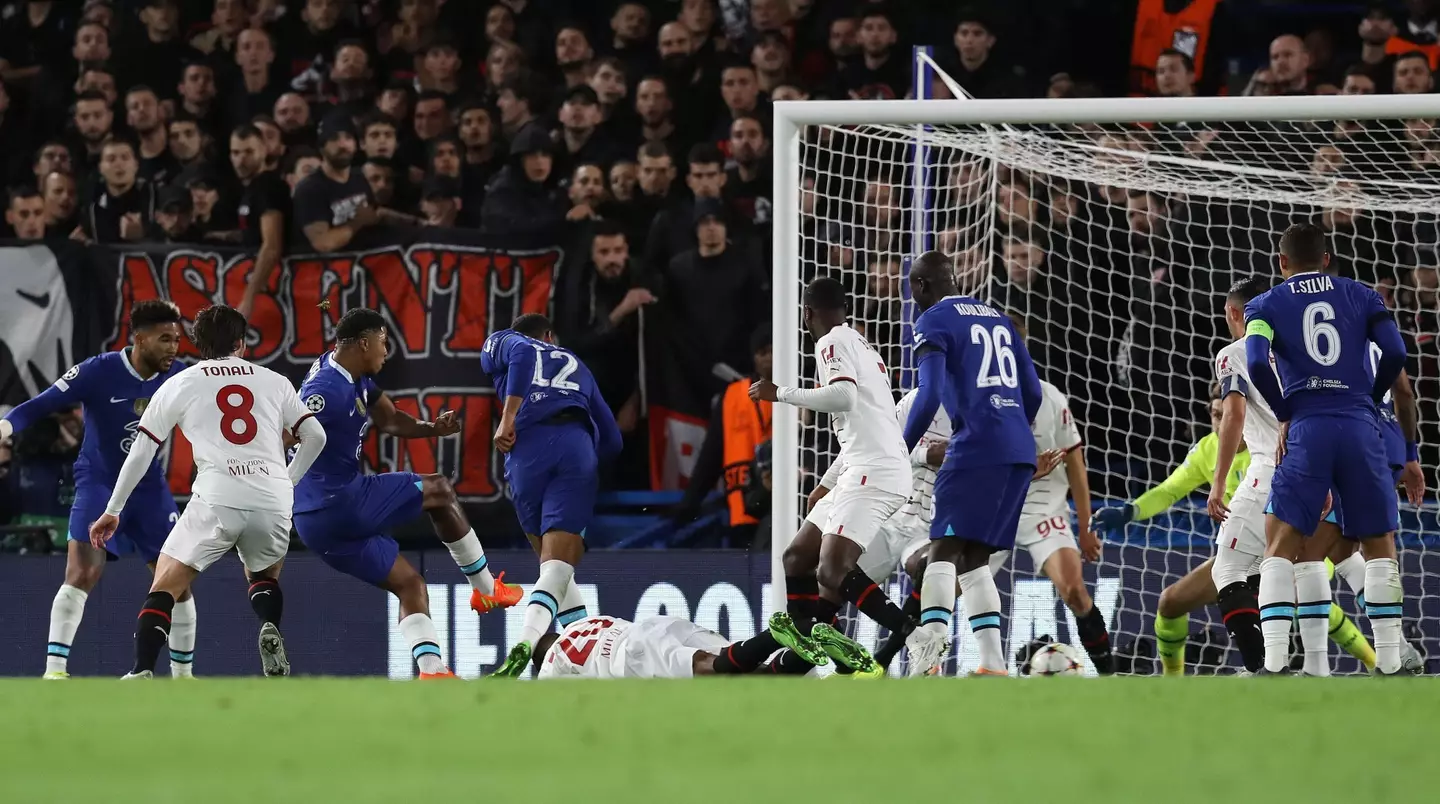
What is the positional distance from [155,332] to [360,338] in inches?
43.6

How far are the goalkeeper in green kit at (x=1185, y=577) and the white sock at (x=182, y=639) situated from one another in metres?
4.41

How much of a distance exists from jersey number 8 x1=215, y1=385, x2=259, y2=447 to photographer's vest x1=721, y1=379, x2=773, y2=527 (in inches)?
116

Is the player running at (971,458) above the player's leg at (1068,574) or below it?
above

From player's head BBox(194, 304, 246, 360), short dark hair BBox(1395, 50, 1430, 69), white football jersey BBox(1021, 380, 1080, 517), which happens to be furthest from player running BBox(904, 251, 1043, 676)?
short dark hair BBox(1395, 50, 1430, 69)

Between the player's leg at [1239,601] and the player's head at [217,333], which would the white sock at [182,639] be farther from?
the player's leg at [1239,601]

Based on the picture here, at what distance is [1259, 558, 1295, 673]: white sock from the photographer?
7.37 m

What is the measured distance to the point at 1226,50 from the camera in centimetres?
1220

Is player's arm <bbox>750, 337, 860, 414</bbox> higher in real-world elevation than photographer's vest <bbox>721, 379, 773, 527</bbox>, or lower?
higher

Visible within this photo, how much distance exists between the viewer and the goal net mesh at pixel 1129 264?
32.6 ft

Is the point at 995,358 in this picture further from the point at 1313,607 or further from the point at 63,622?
the point at 63,622

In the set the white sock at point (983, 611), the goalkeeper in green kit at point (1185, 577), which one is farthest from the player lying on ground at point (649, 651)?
the goalkeeper in green kit at point (1185, 577)

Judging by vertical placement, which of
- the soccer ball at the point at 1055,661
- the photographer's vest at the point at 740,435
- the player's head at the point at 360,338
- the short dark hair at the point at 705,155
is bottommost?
Result: the soccer ball at the point at 1055,661

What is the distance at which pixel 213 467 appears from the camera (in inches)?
→ 305

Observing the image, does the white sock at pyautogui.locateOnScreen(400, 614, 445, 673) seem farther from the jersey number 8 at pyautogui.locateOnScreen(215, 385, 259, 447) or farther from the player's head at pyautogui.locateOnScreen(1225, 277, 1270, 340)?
the player's head at pyautogui.locateOnScreen(1225, 277, 1270, 340)
